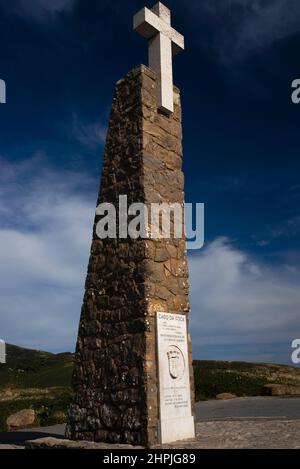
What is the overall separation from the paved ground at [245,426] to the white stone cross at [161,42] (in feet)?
19.6

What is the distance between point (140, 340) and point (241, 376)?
14.4 metres

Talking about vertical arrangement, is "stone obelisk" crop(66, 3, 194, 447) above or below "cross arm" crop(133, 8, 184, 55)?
below

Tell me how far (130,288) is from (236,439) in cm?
293

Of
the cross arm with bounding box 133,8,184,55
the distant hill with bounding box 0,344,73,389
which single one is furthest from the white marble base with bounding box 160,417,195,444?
the distant hill with bounding box 0,344,73,389

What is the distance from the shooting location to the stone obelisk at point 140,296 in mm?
7973

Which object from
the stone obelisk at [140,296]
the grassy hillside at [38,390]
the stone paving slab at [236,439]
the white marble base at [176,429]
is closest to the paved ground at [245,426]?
the stone paving slab at [236,439]

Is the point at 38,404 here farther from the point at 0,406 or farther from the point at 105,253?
the point at 105,253

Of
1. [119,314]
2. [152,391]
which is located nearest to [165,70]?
[119,314]

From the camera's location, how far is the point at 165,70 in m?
9.80

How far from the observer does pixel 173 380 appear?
8.25 metres

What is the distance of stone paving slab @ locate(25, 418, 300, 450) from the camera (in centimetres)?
724

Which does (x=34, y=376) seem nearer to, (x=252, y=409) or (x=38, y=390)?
(x=38, y=390)

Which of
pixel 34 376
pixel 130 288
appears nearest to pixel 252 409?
pixel 130 288

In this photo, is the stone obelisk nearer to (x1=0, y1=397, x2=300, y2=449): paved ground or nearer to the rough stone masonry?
the rough stone masonry
